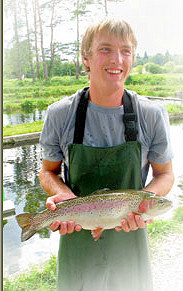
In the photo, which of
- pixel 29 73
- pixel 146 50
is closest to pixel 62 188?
pixel 146 50

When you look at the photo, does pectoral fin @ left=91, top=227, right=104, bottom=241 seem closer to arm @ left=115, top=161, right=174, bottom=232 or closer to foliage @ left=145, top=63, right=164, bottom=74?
arm @ left=115, top=161, right=174, bottom=232

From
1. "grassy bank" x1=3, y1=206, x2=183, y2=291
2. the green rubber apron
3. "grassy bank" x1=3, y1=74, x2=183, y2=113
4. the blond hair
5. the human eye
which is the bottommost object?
"grassy bank" x1=3, y1=206, x2=183, y2=291

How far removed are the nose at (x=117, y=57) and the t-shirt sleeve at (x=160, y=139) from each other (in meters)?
0.19

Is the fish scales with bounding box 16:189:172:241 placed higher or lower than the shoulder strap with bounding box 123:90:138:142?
lower

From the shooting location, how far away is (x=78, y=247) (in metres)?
1.02

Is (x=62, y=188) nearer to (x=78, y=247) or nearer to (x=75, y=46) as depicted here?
(x=78, y=247)

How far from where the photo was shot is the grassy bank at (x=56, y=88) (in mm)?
6757

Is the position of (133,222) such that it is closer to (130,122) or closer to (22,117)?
(130,122)

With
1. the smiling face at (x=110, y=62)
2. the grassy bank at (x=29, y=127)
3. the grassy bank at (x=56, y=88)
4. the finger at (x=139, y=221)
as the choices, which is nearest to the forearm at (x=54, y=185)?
the finger at (x=139, y=221)

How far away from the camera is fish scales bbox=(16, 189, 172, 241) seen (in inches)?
35.4

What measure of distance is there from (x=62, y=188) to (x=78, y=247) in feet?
0.69

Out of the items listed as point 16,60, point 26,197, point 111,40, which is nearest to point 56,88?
point 16,60

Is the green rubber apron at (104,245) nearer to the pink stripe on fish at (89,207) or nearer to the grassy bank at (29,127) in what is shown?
the pink stripe on fish at (89,207)

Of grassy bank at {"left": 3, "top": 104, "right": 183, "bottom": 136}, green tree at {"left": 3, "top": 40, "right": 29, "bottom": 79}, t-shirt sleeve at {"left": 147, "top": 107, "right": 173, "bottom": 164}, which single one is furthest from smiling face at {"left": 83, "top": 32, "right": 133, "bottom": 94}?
green tree at {"left": 3, "top": 40, "right": 29, "bottom": 79}
